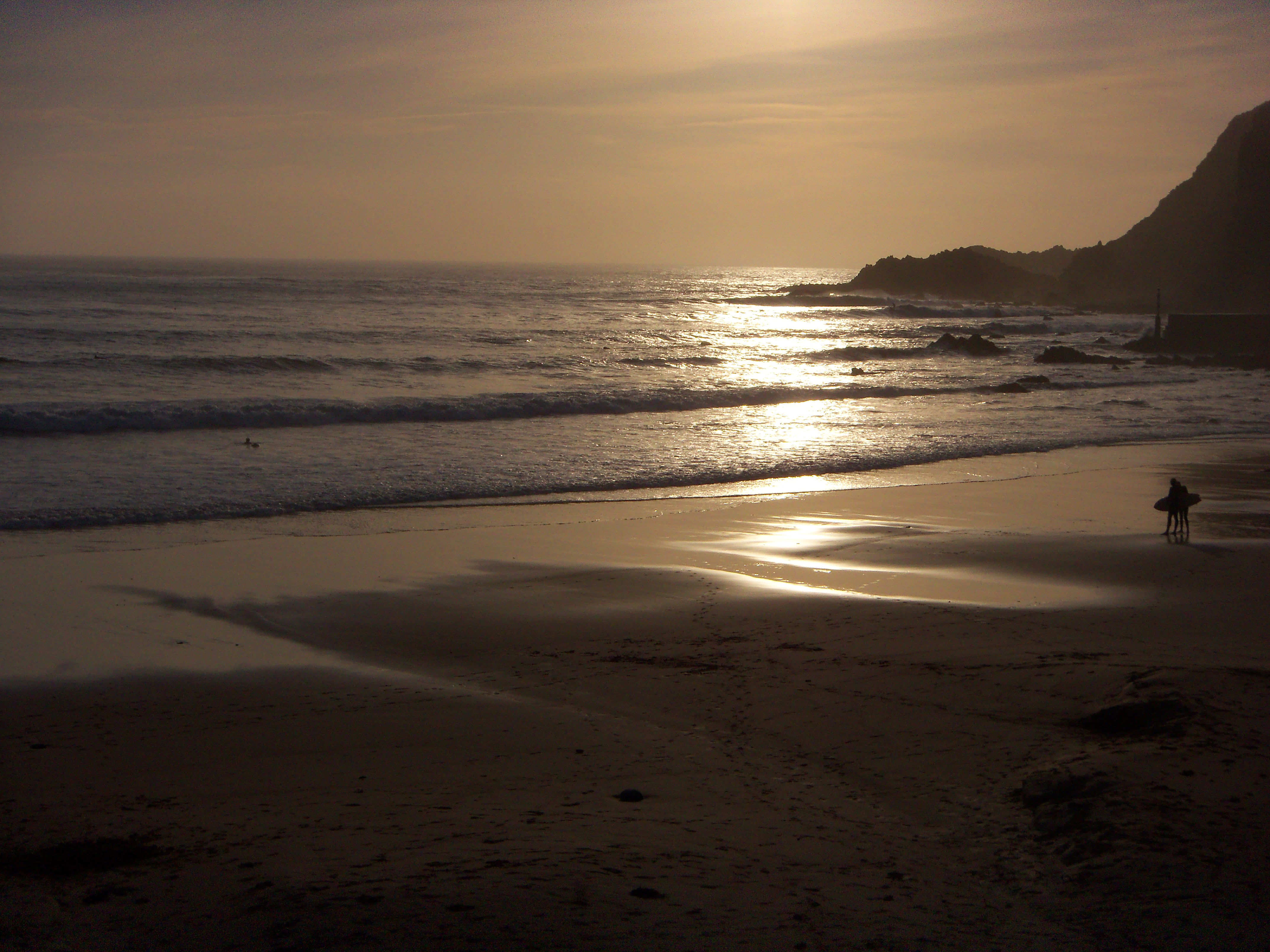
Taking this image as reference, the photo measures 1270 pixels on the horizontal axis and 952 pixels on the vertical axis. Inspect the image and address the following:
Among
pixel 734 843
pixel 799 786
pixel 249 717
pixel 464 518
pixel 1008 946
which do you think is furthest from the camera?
pixel 464 518

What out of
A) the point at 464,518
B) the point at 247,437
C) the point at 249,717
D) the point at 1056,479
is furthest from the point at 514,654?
the point at 247,437

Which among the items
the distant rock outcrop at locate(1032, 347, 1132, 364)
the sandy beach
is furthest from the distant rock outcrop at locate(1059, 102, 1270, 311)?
the sandy beach

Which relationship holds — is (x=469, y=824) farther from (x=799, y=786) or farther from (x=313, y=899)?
(x=799, y=786)

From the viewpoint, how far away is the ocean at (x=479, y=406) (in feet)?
54.6

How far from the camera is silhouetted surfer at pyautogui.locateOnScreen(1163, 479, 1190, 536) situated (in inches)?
506

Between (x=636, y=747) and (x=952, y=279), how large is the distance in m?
117

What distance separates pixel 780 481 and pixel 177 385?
20.0 meters

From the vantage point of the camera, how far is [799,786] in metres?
5.53

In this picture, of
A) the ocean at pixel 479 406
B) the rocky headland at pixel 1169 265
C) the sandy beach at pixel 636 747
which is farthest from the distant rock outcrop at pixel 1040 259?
the sandy beach at pixel 636 747

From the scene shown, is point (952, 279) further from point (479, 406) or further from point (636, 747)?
point (636, 747)

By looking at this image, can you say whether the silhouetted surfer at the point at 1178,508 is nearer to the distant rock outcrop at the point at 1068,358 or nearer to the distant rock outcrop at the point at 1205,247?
the distant rock outcrop at the point at 1068,358

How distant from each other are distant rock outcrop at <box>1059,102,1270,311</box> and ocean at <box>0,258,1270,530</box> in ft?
57.8

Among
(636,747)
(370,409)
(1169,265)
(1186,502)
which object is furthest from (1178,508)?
(1169,265)

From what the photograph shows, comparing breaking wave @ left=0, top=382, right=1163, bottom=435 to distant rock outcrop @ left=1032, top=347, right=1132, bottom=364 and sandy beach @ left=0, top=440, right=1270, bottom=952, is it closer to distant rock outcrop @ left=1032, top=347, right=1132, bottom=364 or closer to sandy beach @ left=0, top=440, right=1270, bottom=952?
sandy beach @ left=0, top=440, right=1270, bottom=952
